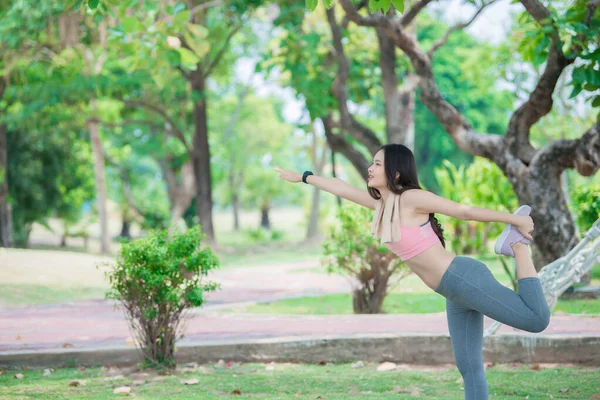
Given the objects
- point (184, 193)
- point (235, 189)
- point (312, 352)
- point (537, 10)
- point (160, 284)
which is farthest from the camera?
point (235, 189)

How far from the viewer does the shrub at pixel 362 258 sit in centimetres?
942

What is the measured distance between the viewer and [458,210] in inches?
160

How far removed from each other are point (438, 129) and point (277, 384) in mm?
32079

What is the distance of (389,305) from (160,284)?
196 inches

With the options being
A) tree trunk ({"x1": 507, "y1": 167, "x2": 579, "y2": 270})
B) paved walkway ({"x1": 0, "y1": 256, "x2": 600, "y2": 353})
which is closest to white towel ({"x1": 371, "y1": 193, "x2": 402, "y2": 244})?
paved walkway ({"x1": 0, "y1": 256, "x2": 600, "y2": 353})

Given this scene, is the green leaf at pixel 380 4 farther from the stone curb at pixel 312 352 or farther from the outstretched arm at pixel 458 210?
the stone curb at pixel 312 352

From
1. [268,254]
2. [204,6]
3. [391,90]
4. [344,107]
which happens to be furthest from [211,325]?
[268,254]

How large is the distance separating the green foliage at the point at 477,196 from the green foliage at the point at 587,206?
3.91m

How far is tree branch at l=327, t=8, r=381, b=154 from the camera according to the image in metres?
13.7

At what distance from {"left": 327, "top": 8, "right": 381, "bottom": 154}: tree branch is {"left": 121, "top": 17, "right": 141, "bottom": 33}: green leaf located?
5.98 meters

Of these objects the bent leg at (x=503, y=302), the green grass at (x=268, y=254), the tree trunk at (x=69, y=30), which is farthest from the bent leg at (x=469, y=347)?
the tree trunk at (x=69, y=30)

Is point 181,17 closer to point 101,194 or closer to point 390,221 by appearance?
point 390,221

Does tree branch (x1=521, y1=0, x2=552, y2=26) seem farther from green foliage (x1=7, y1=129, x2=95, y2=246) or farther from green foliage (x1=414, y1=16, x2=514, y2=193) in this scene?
green foliage (x1=414, y1=16, x2=514, y2=193)

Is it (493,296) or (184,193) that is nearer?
(493,296)
